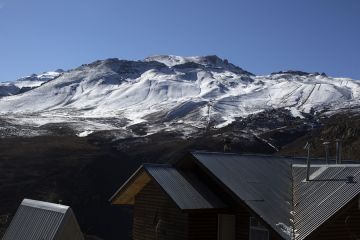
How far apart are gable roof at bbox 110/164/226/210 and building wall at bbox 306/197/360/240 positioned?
3170 mm

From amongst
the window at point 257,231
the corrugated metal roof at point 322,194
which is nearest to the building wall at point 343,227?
the corrugated metal roof at point 322,194

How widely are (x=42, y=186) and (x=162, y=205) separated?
137ft

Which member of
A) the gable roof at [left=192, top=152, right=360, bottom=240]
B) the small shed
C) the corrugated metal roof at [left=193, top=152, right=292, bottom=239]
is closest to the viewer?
the gable roof at [left=192, top=152, right=360, bottom=240]

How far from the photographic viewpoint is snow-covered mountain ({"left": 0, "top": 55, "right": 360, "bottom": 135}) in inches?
4906

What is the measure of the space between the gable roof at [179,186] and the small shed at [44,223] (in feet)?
9.13

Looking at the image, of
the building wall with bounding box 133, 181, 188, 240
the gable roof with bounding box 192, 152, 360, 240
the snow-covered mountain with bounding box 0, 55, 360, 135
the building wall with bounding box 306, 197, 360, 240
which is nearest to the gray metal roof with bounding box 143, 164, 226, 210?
the building wall with bounding box 133, 181, 188, 240

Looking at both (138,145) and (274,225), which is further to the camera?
(138,145)

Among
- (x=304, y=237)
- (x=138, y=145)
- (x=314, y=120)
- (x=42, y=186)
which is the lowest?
(x=304, y=237)

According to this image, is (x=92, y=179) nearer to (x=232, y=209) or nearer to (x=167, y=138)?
(x=167, y=138)

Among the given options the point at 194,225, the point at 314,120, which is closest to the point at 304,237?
the point at 194,225

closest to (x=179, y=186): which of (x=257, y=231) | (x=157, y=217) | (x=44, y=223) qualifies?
(x=157, y=217)

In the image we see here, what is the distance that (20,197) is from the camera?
177 ft

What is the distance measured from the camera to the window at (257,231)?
16.1 metres

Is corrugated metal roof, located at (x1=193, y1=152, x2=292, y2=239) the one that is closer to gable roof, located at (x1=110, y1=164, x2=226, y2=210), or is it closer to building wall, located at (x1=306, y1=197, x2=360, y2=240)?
gable roof, located at (x1=110, y1=164, x2=226, y2=210)
